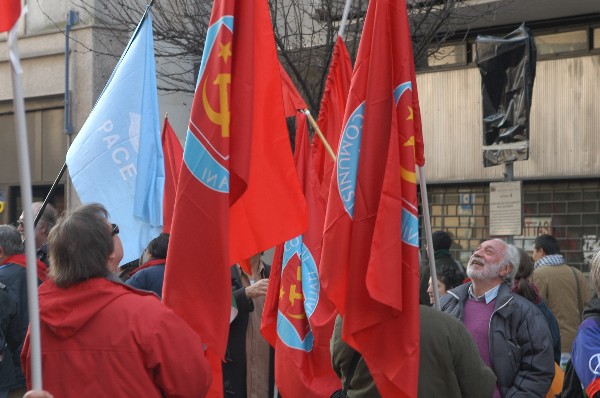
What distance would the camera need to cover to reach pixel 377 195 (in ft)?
16.9

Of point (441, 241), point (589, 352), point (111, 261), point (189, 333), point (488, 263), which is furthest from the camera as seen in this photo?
point (441, 241)

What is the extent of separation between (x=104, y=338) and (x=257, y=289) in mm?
3424

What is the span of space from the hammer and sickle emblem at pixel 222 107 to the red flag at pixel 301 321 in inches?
85.8

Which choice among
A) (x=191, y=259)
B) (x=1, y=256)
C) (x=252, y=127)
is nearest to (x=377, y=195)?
(x=252, y=127)

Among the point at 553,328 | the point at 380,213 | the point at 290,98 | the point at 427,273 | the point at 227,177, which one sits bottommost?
the point at 553,328

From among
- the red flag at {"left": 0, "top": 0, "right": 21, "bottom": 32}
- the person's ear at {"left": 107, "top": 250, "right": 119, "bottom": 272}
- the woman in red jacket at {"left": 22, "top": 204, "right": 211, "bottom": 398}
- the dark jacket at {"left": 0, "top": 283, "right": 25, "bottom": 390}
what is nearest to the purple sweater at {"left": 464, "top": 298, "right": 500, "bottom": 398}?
the woman in red jacket at {"left": 22, "top": 204, "right": 211, "bottom": 398}

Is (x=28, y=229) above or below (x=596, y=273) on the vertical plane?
above

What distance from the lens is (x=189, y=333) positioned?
396 cm

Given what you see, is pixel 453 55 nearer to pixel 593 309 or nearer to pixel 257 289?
pixel 257 289

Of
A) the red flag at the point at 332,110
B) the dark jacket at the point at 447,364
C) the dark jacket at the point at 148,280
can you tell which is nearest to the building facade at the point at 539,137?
the red flag at the point at 332,110

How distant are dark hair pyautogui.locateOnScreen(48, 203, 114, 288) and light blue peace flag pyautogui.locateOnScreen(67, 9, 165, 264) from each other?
2.26 meters

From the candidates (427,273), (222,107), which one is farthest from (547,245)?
(222,107)

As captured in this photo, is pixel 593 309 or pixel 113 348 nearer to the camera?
pixel 113 348

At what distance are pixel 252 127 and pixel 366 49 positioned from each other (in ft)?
2.56
